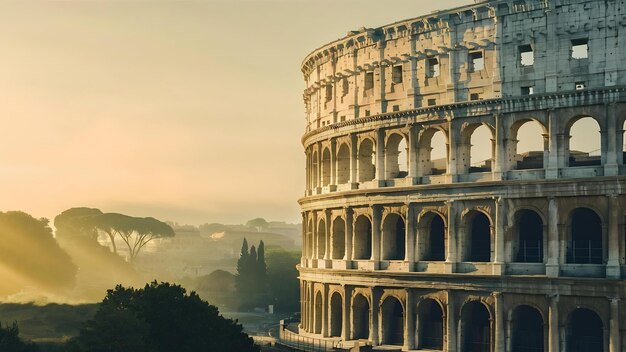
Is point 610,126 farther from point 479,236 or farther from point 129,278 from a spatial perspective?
point 129,278

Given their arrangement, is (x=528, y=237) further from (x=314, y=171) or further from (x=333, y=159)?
(x=314, y=171)

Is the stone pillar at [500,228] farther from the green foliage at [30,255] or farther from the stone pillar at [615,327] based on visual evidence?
the green foliage at [30,255]

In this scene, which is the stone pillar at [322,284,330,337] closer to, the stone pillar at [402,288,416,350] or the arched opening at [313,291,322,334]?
the arched opening at [313,291,322,334]

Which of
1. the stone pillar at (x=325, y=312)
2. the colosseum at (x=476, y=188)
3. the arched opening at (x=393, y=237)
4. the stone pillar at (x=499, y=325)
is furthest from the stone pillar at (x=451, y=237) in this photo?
the stone pillar at (x=325, y=312)

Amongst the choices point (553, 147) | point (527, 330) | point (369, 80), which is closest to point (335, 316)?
point (527, 330)

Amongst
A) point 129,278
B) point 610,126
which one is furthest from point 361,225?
point 129,278

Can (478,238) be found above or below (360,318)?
above
